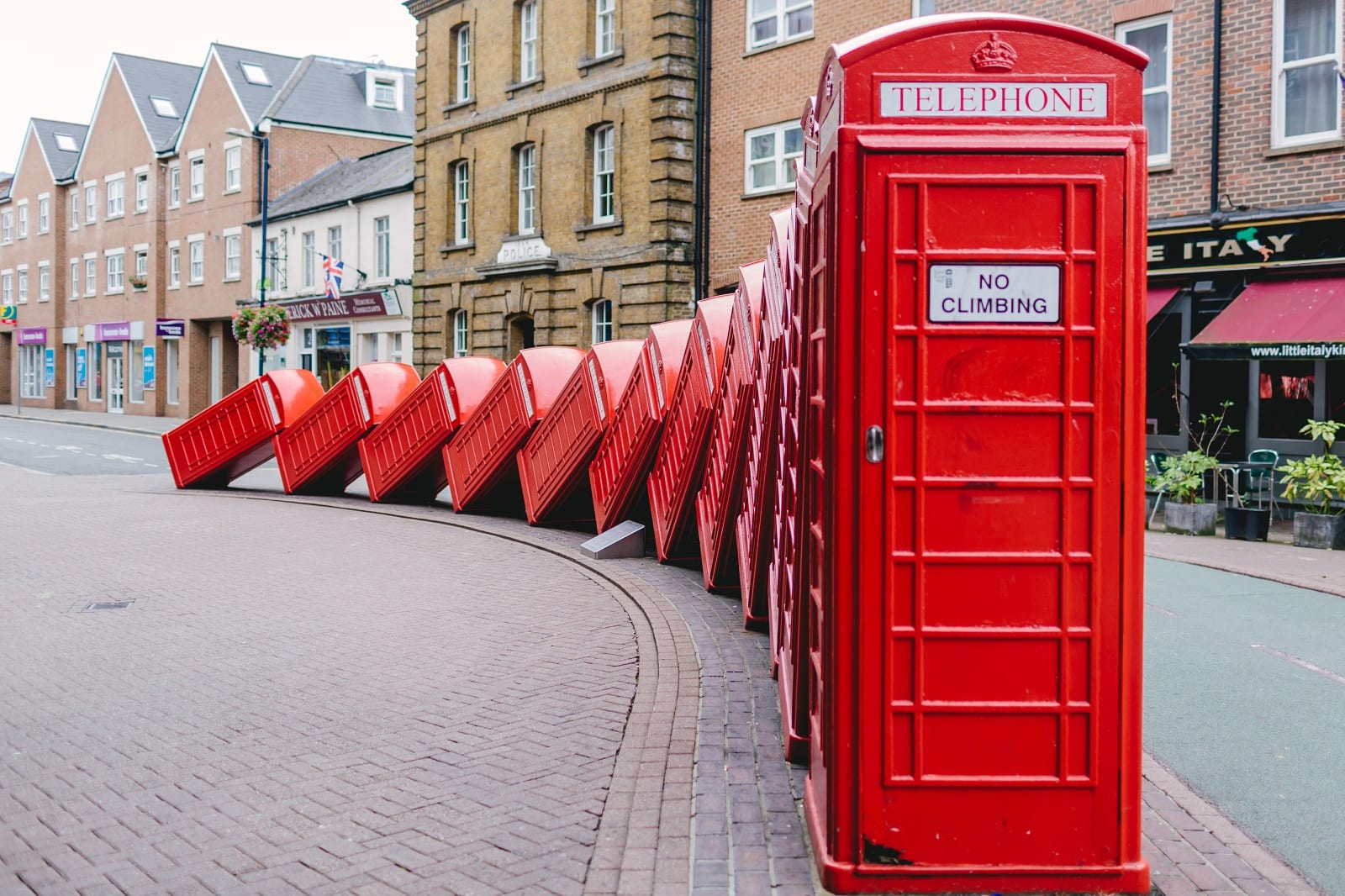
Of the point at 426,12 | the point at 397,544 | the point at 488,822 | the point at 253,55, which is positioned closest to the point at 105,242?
the point at 253,55

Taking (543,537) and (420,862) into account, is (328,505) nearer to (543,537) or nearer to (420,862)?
(543,537)

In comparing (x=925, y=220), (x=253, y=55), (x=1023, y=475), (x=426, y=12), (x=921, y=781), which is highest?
(x=253, y=55)

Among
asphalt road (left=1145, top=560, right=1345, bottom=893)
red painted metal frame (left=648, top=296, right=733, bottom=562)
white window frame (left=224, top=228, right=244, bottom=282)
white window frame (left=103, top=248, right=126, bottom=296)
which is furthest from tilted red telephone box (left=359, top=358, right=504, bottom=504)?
white window frame (left=103, top=248, right=126, bottom=296)

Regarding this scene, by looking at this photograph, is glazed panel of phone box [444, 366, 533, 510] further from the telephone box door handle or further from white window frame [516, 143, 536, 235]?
white window frame [516, 143, 536, 235]

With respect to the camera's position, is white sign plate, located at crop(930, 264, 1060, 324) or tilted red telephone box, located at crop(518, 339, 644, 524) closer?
white sign plate, located at crop(930, 264, 1060, 324)

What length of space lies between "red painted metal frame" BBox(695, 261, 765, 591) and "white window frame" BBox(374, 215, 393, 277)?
26.8 m

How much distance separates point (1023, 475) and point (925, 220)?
82cm

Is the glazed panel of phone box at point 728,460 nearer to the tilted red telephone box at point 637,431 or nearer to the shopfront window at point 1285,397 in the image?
the tilted red telephone box at point 637,431

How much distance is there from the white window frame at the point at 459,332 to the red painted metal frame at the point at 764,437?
23930 millimetres

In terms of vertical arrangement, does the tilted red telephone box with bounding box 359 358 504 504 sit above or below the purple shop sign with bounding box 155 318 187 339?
below

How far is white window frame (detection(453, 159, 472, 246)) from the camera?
31.2 metres

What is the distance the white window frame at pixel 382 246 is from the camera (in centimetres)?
3506

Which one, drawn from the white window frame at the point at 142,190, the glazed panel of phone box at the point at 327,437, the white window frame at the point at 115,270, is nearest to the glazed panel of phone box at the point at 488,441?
the glazed panel of phone box at the point at 327,437

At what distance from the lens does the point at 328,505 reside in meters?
16.5
